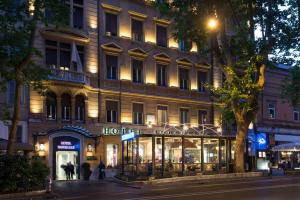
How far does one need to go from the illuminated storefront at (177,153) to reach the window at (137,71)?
5.83 m

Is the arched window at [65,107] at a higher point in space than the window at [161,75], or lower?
lower

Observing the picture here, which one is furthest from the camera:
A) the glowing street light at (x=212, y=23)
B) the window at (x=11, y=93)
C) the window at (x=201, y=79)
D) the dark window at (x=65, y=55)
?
the window at (x=201, y=79)

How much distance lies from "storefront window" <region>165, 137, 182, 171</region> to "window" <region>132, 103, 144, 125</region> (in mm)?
6037

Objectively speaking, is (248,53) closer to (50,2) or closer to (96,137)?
(96,137)

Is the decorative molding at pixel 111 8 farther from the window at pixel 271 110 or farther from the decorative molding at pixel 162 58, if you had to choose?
the window at pixel 271 110

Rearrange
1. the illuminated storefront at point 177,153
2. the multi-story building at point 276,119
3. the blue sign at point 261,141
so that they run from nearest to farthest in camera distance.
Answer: the illuminated storefront at point 177,153
the blue sign at point 261,141
the multi-story building at point 276,119

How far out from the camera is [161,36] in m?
49.0

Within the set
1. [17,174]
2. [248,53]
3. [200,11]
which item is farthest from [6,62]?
[248,53]

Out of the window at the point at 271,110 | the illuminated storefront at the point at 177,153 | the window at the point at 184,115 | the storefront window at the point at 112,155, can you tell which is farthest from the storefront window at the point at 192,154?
the window at the point at 271,110

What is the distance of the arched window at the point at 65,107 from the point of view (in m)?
40.9

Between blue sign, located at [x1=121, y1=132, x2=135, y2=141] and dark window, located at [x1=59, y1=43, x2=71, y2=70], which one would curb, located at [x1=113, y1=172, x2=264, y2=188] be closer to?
blue sign, located at [x1=121, y1=132, x2=135, y2=141]

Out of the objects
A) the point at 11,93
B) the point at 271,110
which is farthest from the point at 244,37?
the point at 271,110

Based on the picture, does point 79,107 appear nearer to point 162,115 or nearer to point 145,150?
point 145,150

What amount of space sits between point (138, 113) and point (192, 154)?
704 cm
